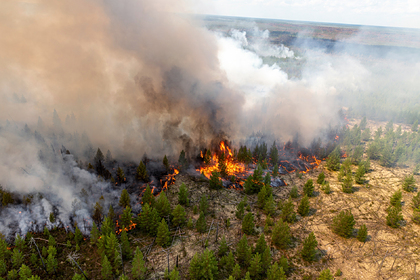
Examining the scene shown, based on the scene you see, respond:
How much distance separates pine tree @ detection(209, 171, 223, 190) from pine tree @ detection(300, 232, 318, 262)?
34.5 metres

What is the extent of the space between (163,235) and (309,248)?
34.1 metres

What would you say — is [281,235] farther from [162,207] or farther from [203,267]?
[162,207]

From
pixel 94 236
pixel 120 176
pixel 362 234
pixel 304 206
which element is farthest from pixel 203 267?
pixel 120 176

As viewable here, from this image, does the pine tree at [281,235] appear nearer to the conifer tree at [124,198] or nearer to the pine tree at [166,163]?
the conifer tree at [124,198]

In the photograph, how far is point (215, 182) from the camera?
81.3 m

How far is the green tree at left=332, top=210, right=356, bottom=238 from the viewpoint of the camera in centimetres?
6069

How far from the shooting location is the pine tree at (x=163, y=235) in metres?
55.8

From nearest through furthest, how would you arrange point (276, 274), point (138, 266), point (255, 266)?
point (276, 274), point (138, 266), point (255, 266)

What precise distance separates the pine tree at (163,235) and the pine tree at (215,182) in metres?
28.0

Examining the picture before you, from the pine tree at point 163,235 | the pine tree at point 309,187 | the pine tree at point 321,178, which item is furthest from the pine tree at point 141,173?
the pine tree at point 321,178

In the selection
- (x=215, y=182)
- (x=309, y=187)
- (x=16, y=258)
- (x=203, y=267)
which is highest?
(x=309, y=187)

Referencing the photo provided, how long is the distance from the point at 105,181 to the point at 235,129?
214 ft

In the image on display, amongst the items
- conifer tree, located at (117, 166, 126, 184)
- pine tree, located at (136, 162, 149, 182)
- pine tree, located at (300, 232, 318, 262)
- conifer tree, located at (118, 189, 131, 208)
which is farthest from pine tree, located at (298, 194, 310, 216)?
conifer tree, located at (117, 166, 126, 184)

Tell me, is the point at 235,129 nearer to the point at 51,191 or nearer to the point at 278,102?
the point at 278,102
